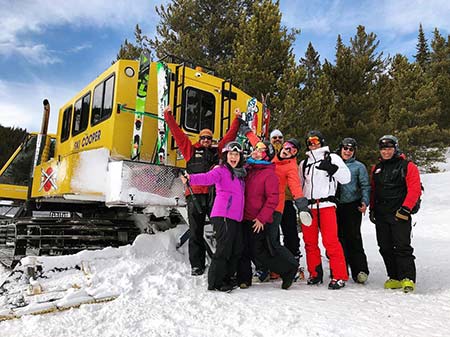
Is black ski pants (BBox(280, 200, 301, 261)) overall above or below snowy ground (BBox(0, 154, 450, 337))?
above

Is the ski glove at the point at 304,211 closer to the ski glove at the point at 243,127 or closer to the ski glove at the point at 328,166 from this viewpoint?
the ski glove at the point at 328,166

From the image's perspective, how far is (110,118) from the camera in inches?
225

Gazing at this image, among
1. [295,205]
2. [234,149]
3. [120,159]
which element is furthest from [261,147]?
[120,159]

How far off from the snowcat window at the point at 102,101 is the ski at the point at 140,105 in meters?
0.69

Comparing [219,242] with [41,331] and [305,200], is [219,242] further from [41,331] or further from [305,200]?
[41,331]

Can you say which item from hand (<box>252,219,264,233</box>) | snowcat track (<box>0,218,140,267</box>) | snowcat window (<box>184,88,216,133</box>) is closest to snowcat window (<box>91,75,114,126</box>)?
snowcat window (<box>184,88,216,133</box>)

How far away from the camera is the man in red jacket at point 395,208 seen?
14.8 feet

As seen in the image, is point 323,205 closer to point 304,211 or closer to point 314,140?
point 304,211

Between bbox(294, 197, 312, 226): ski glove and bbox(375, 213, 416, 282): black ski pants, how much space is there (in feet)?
3.39

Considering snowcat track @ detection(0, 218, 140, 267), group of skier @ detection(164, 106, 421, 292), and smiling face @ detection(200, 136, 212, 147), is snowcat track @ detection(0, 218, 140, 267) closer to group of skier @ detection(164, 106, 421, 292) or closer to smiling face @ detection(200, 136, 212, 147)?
group of skier @ detection(164, 106, 421, 292)

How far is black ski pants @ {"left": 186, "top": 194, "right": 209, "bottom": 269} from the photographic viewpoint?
4707 mm

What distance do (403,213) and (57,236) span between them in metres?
4.49

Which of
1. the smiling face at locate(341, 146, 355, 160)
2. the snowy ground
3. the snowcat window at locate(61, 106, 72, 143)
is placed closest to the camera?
the snowy ground

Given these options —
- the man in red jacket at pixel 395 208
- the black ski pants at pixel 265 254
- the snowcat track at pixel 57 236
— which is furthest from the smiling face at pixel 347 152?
the snowcat track at pixel 57 236
